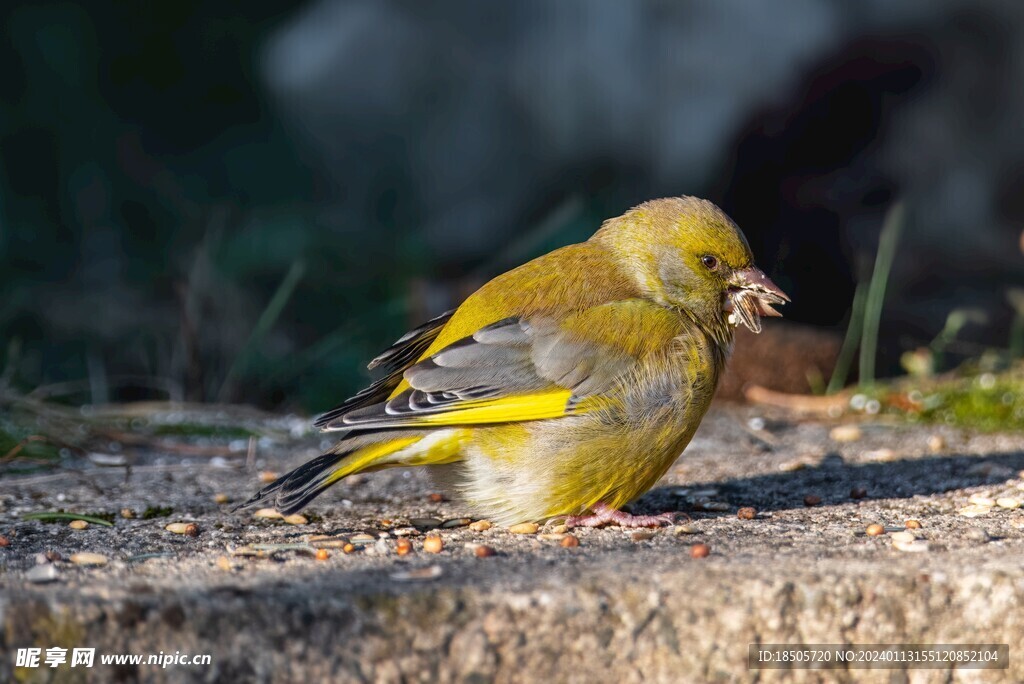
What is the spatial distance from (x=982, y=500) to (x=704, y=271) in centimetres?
102

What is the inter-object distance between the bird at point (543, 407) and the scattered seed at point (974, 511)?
0.76 meters

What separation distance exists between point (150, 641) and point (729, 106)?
5.73 metres

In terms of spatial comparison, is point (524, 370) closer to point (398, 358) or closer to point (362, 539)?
point (398, 358)

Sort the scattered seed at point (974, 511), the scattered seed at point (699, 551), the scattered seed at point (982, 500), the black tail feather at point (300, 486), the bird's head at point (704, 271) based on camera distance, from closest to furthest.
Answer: the scattered seed at point (699, 551) < the black tail feather at point (300, 486) < the scattered seed at point (974, 511) < the scattered seed at point (982, 500) < the bird's head at point (704, 271)

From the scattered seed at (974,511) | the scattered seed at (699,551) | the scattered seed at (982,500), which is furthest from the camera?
the scattered seed at (982,500)

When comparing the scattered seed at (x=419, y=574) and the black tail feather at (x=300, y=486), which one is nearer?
the scattered seed at (x=419, y=574)

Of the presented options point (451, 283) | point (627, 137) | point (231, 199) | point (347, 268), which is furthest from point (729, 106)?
point (231, 199)

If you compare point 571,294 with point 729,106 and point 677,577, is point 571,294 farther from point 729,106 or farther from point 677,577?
point 729,106

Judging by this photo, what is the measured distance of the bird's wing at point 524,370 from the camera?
308 centimetres

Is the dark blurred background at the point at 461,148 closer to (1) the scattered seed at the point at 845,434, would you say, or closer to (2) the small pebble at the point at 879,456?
(1) the scattered seed at the point at 845,434

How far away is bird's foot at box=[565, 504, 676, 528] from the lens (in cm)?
317

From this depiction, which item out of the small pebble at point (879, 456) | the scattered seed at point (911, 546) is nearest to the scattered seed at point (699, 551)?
the scattered seed at point (911, 546)

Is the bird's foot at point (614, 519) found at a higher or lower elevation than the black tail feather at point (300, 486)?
lower

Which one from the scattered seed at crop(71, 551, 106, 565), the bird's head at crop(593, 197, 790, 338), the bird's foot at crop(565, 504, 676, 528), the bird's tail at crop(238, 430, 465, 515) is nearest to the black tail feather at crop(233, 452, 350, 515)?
the bird's tail at crop(238, 430, 465, 515)
